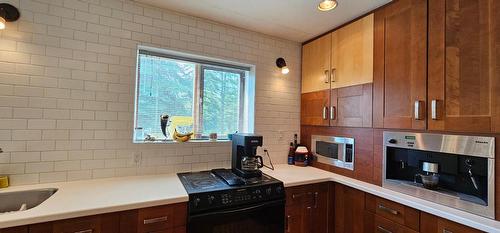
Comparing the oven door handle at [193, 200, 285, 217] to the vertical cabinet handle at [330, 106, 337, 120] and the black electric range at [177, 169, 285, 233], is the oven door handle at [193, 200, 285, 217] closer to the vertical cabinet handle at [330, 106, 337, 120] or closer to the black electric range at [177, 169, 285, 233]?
the black electric range at [177, 169, 285, 233]

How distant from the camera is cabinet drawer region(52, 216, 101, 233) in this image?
1224mm

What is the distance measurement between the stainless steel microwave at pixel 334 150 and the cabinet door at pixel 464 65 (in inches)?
29.2

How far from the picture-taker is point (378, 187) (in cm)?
185

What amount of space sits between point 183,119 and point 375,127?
5.68 ft

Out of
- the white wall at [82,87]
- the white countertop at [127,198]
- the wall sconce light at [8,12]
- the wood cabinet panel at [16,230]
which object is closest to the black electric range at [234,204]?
the white countertop at [127,198]

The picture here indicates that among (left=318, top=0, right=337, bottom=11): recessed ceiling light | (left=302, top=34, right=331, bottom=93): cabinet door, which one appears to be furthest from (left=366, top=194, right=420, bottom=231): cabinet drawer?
(left=318, top=0, right=337, bottom=11): recessed ceiling light

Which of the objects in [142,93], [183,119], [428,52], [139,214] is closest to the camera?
[139,214]

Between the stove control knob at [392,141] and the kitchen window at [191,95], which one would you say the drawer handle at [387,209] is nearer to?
the stove control knob at [392,141]

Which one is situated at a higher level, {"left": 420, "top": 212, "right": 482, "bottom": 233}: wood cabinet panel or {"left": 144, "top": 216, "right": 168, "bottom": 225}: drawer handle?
{"left": 420, "top": 212, "right": 482, "bottom": 233}: wood cabinet panel

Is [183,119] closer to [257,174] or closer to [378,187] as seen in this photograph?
[257,174]

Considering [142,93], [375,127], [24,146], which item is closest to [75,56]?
[142,93]

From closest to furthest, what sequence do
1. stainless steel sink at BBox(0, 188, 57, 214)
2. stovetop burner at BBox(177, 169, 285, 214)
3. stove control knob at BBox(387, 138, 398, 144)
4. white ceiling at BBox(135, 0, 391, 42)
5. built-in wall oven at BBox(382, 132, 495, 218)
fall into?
built-in wall oven at BBox(382, 132, 495, 218) → stainless steel sink at BBox(0, 188, 57, 214) → stovetop burner at BBox(177, 169, 285, 214) → stove control knob at BBox(387, 138, 398, 144) → white ceiling at BBox(135, 0, 391, 42)

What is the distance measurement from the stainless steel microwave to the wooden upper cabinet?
54 centimetres

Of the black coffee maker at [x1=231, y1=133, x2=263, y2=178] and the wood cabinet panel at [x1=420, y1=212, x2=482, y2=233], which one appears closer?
the wood cabinet panel at [x1=420, y1=212, x2=482, y2=233]
